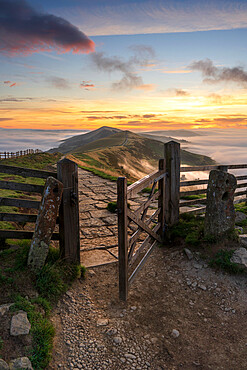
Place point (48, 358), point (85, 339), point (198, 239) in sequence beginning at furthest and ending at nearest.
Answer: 1. point (198, 239)
2. point (85, 339)
3. point (48, 358)

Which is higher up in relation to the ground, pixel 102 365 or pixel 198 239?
pixel 198 239

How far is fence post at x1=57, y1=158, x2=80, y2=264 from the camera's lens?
4402 millimetres

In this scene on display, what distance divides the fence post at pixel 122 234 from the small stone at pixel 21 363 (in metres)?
1.82

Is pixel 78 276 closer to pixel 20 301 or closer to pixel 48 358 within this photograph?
pixel 20 301

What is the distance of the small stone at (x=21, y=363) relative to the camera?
2726 millimetres

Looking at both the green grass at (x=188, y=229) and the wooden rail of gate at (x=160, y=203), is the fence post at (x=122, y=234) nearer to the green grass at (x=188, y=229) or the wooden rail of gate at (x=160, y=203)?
the wooden rail of gate at (x=160, y=203)

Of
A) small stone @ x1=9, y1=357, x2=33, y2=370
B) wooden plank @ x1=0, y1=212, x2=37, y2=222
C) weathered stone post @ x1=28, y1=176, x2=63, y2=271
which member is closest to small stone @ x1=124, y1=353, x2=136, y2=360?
small stone @ x1=9, y1=357, x2=33, y2=370

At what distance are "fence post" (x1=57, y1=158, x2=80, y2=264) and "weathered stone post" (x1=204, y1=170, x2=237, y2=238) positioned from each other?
111 inches

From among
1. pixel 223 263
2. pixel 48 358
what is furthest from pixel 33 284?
pixel 223 263

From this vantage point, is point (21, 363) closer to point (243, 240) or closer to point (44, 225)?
point (44, 225)

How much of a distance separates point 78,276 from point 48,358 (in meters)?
1.67

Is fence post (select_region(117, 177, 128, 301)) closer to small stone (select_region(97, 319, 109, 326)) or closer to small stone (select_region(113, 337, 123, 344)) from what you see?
small stone (select_region(97, 319, 109, 326))

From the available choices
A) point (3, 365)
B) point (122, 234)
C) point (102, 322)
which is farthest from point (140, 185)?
point (3, 365)

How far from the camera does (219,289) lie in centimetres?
461
